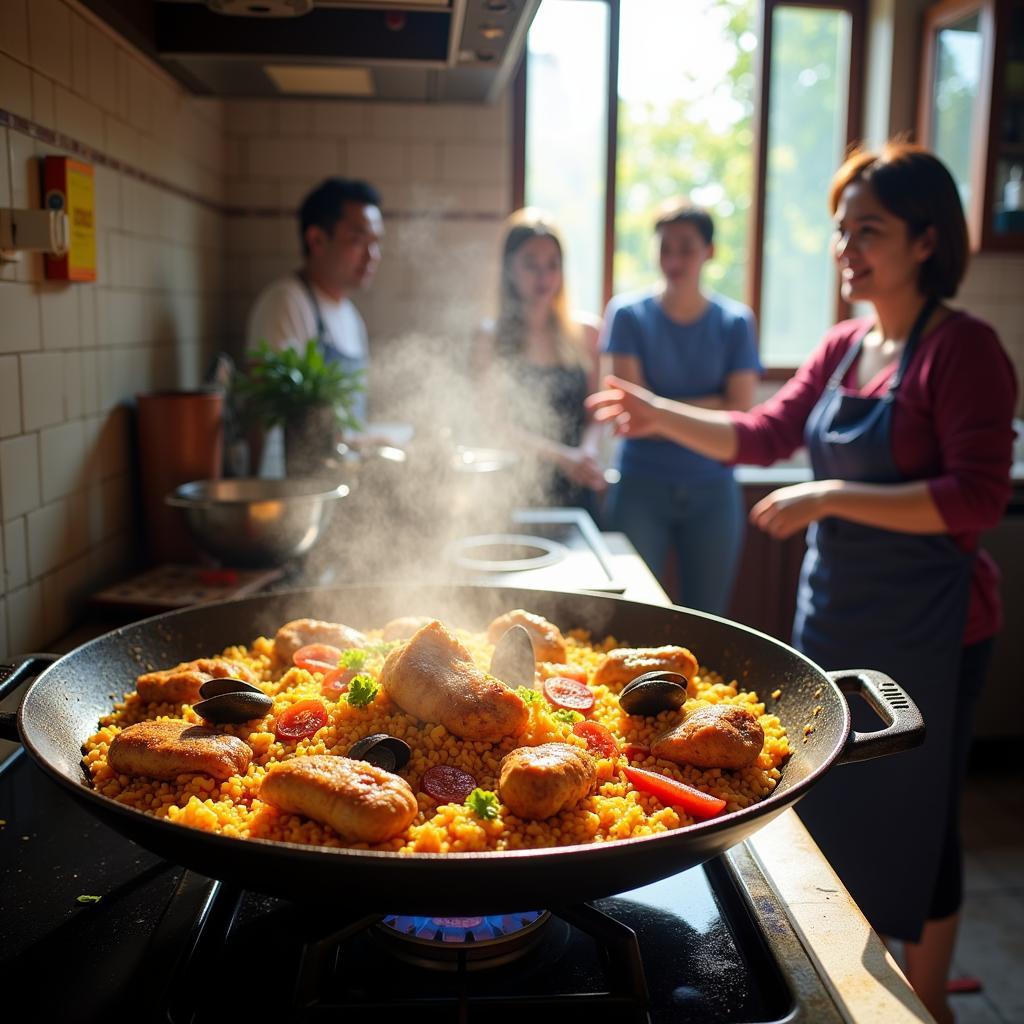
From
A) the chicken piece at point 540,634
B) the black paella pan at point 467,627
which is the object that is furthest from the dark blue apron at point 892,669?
the chicken piece at point 540,634

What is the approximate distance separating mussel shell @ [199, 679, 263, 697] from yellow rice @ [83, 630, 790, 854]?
1.7 inches

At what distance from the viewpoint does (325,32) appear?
2076 mm

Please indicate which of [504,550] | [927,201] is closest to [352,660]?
[504,550]

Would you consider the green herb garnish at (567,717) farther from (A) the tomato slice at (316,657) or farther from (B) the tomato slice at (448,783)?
(A) the tomato slice at (316,657)

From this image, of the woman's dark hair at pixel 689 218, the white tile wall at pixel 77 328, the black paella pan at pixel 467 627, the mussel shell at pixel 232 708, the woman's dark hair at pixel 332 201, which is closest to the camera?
the black paella pan at pixel 467 627

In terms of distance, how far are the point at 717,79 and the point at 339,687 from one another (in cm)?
404

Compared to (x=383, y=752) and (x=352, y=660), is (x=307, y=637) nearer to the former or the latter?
(x=352, y=660)

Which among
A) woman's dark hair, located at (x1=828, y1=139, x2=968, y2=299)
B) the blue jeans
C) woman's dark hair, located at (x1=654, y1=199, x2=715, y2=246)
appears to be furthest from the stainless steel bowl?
woman's dark hair, located at (x1=654, y1=199, x2=715, y2=246)

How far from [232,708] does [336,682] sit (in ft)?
0.58

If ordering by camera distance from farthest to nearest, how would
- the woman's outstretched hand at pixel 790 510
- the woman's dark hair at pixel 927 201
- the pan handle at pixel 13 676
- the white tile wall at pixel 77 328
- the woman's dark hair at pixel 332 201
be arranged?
the woman's dark hair at pixel 332 201
the woman's dark hair at pixel 927 201
the woman's outstretched hand at pixel 790 510
the white tile wall at pixel 77 328
the pan handle at pixel 13 676

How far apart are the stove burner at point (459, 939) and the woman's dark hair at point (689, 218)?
9.36 feet

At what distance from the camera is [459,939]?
0.92 meters

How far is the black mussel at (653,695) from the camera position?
1125mm

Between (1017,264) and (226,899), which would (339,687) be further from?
(1017,264)
